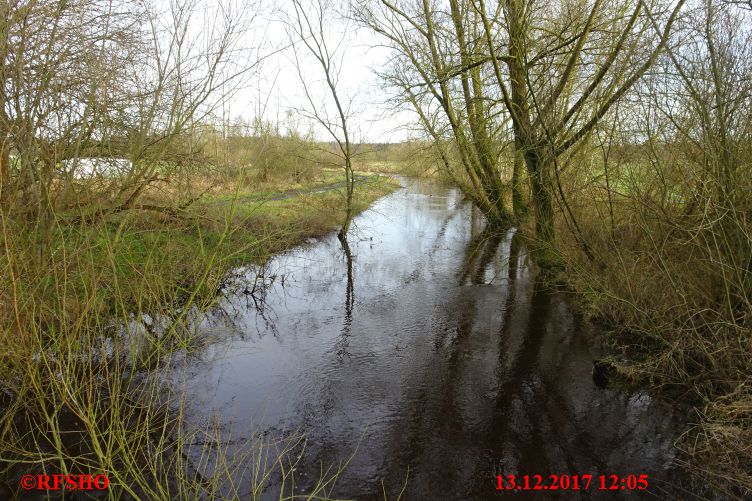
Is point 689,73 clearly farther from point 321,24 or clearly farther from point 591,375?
point 321,24

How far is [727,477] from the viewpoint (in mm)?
3859

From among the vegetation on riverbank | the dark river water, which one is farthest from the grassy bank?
the vegetation on riverbank

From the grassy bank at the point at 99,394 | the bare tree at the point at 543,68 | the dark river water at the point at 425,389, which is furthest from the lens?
the bare tree at the point at 543,68

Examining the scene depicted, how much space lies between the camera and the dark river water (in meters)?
4.30

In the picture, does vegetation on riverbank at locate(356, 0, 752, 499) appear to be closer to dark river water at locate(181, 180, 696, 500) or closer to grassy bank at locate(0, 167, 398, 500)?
dark river water at locate(181, 180, 696, 500)

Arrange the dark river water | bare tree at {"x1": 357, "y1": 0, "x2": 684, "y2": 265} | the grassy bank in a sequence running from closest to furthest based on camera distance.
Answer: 1. the grassy bank
2. the dark river water
3. bare tree at {"x1": 357, "y1": 0, "x2": 684, "y2": 265}

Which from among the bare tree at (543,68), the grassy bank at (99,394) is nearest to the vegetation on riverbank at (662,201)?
the bare tree at (543,68)

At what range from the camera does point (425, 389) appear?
572cm

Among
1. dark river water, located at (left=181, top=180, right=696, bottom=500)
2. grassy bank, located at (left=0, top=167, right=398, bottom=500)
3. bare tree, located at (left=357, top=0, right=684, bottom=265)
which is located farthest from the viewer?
bare tree, located at (left=357, top=0, right=684, bottom=265)

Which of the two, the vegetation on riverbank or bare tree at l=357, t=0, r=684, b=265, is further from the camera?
bare tree at l=357, t=0, r=684, b=265

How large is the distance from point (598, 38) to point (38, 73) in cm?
1019

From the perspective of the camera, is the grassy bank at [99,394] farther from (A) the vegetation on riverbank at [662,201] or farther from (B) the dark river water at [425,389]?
(A) the vegetation on riverbank at [662,201]

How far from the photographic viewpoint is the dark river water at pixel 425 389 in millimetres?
4297

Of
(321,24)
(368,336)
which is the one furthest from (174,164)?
(321,24)
